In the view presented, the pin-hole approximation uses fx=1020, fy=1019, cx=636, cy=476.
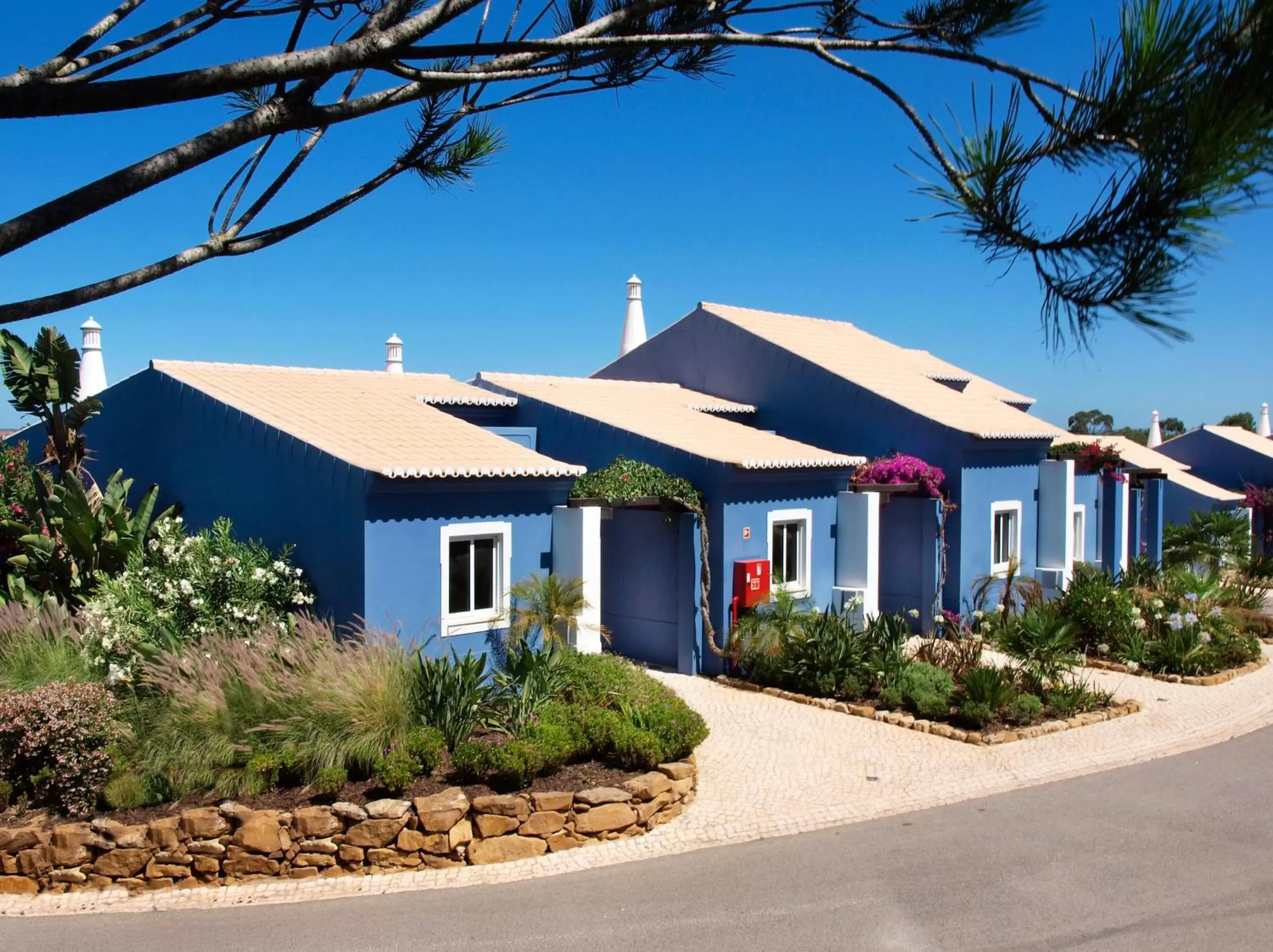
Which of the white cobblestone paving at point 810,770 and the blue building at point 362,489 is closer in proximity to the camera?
the white cobblestone paving at point 810,770

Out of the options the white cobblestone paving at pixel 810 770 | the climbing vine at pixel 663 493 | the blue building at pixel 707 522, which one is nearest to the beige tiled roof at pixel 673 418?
the blue building at pixel 707 522

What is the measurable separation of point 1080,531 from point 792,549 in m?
9.99

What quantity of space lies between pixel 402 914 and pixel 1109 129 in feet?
22.0

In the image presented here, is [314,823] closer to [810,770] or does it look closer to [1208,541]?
[810,770]

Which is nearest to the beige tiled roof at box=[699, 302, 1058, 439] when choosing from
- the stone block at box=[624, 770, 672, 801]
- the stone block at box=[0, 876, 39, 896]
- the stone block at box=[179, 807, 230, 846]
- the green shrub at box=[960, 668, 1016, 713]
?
the green shrub at box=[960, 668, 1016, 713]

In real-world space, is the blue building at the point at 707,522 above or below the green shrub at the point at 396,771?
above

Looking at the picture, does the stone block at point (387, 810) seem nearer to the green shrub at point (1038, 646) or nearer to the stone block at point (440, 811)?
the stone block at point (440, 811)

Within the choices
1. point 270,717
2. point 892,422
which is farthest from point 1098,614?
point 270,717

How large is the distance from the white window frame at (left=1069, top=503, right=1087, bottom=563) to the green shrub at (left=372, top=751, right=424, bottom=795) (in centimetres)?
1788

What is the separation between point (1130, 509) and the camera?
25.3m

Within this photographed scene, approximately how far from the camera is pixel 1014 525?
19.7m

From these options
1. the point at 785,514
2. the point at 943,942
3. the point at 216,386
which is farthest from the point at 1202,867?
the point at 216,386

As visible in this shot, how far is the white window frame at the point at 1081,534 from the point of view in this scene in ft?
74.4

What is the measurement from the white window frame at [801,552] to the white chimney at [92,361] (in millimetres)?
13658
